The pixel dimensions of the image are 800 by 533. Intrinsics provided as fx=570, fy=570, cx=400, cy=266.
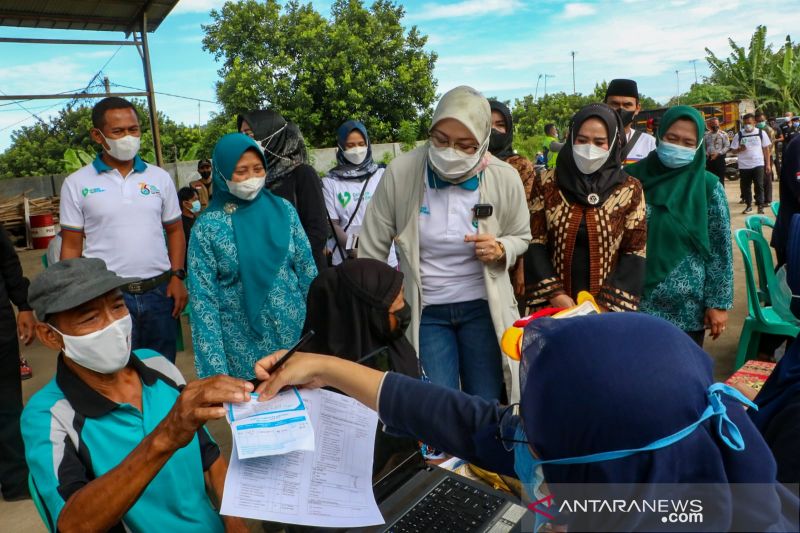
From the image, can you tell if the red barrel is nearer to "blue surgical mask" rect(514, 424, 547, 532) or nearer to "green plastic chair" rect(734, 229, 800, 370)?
"green plastic chair" rect(734, 229, 800, 370)

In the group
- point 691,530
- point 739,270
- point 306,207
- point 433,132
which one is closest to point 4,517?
point 306,207

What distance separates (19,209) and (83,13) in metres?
5.81

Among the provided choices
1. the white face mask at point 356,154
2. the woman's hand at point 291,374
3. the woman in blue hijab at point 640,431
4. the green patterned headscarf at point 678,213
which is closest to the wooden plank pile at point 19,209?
the white face mask at point 356,154

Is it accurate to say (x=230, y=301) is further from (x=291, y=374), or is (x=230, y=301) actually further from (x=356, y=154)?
(x=356, y=154)

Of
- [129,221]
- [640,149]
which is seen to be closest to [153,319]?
[129,221]

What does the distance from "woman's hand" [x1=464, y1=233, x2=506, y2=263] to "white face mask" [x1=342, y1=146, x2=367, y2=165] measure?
6.90 feet

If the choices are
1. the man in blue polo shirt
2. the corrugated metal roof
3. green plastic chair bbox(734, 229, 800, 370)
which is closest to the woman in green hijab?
green plastic chair bbox(734, 229, 800, 370)

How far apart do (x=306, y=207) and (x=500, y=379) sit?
1.57 meters

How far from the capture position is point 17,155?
73.2 ft

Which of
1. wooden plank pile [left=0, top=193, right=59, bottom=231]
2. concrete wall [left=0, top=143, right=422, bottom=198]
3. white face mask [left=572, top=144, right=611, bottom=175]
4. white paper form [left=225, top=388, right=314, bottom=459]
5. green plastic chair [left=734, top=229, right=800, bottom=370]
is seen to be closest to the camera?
white paper form [left=225, top=388, right=314, bottom=459]

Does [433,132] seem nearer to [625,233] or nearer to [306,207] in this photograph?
[625,233]

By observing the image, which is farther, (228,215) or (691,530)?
(228,215)

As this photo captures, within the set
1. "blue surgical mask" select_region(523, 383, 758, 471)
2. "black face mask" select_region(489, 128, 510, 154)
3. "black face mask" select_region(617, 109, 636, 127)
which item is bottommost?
"blue surgical mask" select_region(523, 383, 758, 471)

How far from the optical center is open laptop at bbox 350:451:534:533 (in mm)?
1272
